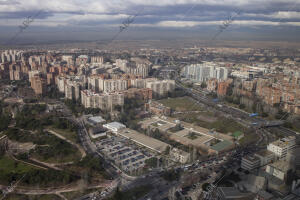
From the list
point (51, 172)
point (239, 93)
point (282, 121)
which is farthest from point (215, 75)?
point (51, 172)

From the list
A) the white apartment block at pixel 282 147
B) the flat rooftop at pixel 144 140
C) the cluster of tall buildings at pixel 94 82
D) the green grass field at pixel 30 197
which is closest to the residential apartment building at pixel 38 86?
the cluster of tall buildings at pixel 94 82

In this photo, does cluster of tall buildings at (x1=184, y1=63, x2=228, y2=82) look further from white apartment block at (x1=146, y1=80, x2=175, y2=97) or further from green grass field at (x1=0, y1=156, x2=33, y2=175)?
green grass field at (x1=0, y1=156, x2=33, y2=175)

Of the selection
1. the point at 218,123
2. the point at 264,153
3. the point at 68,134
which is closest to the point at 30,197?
the point at 68,134

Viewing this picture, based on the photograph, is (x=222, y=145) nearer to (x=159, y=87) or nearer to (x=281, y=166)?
(x=281, y=166)

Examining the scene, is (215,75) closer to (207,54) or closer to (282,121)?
(207,54)

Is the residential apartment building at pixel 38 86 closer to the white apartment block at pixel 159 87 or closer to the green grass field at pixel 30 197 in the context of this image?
the white apartment block at pixel 159 87

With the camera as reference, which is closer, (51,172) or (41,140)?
(51,172)

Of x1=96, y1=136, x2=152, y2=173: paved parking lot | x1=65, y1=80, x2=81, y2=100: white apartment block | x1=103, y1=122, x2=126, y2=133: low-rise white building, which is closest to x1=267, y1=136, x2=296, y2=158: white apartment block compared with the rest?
x1=96, y1=136, x2=152, y2=173: paved parking lot
